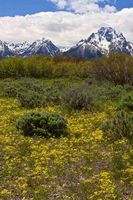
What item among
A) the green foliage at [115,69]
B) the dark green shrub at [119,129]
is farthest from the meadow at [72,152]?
the green foliage at [115,69]

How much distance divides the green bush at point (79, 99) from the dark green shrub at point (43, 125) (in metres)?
3.99

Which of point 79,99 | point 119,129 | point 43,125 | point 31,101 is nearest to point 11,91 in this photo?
point 31,101

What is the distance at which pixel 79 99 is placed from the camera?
64.9 feet

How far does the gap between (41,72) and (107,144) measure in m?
26.4

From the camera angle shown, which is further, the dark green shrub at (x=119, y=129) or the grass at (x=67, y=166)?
the dark green shrub at (x=119, y=129)

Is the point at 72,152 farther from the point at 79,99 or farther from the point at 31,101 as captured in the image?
the point at 31,101

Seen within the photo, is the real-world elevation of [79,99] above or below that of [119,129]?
above

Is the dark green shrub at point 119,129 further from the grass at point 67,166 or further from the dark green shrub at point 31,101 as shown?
the dark green shrub at point 31,101

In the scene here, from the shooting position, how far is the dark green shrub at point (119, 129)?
1364 centimetres

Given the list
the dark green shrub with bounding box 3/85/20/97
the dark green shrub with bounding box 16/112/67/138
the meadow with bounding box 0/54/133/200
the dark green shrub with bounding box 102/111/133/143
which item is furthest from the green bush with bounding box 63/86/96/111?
the dark green shrub with bounding box 3/85/20/97

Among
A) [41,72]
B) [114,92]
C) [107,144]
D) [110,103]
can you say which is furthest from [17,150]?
[41,72]

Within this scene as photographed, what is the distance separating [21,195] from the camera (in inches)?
368

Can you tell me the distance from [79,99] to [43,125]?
4.79 meters

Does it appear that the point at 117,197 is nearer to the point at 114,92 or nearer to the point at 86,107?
the point at 86,107
